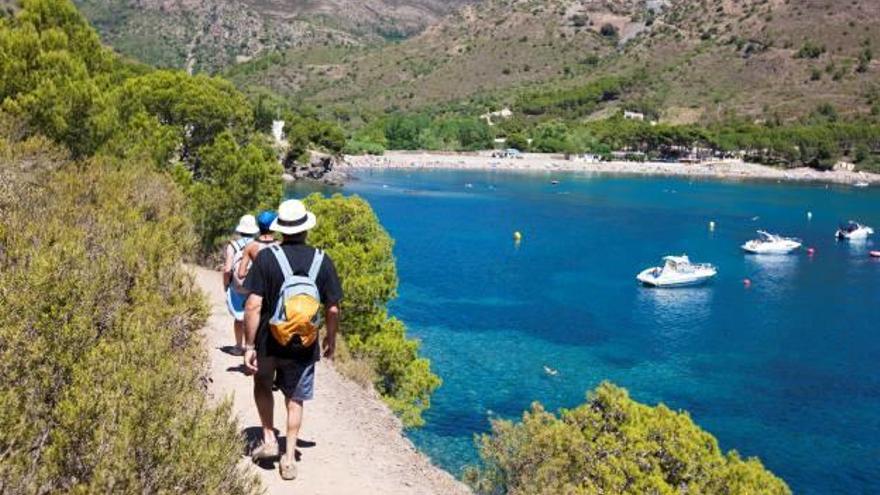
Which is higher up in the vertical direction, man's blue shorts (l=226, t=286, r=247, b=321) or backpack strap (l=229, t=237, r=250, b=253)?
backpack strap (l=229, t=237, r=250, b=253)

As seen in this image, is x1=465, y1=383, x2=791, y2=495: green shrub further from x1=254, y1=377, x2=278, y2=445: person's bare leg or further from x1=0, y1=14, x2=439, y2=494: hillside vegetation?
x1=0, y1=14, x2=439, y2=494: hillside vegetation

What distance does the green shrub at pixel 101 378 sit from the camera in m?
5.21

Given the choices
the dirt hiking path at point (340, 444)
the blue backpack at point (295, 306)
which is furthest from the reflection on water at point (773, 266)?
the blue backpack at point (295, 306)

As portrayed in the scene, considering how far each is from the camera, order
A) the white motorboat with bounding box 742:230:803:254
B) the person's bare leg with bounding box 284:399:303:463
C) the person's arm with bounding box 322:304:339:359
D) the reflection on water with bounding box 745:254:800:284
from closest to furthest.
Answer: the person's arm with bounding box 322:304:339:359 → the person's bare leg with bounding box 284:399:303:463 → the reflection on water with bounding box 745:254:800:284 → the white motorboat with bounding box 742:230:803:254

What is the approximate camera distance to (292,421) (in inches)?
332

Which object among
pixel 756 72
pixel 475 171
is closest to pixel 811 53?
pixel 756 72

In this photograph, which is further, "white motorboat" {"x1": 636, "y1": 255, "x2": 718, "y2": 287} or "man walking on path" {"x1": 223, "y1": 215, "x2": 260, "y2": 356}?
"white motorboat" {"x1": 636, "y1": 255, "x2": 718, "y2": 287}

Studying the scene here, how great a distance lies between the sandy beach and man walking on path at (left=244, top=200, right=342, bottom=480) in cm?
12589

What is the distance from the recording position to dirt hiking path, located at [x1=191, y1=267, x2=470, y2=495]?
366 inches

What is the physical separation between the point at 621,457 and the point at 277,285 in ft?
32.1

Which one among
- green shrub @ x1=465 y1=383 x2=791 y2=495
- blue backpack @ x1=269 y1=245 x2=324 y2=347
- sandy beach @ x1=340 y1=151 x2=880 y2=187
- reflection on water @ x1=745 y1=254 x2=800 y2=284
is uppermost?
blue backpack @ x1=269 y1=245 x2=324 y2=347

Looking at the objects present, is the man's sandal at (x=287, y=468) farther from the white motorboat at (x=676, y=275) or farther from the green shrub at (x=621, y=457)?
the white motorboat at (x=676, y=275)

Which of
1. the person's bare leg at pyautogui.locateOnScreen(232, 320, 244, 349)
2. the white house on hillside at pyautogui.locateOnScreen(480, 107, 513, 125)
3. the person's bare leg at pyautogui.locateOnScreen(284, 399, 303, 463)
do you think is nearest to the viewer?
the person's bare leg at pyautogui.locateOnScreen(284, 399, 303, 463)

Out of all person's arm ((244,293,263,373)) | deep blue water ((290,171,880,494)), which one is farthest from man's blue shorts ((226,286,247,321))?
deep blue water ((290,171,880,494))
